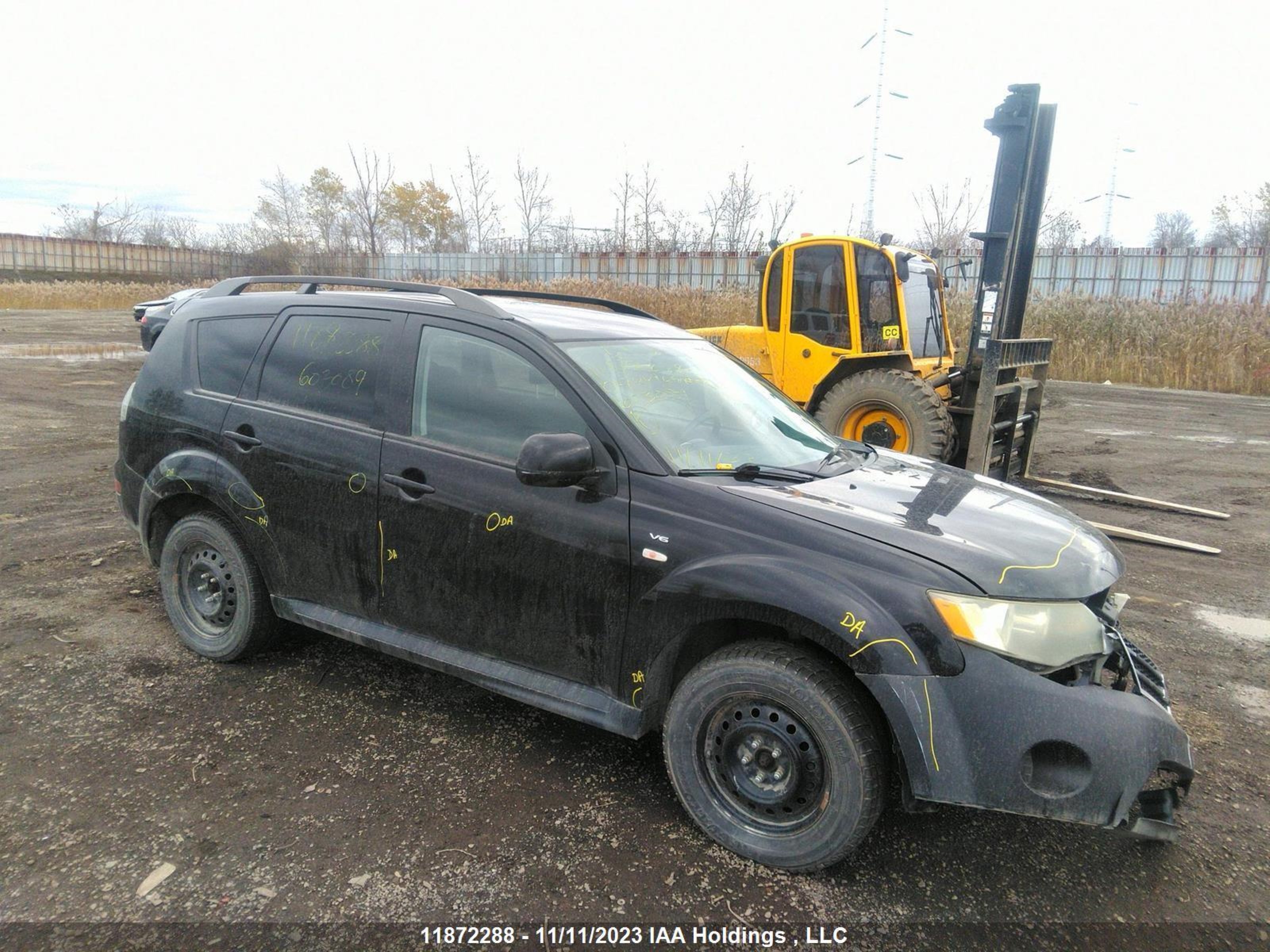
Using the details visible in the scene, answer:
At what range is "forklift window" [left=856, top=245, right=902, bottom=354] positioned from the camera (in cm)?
838

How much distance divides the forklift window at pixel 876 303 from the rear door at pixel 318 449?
5895 mm

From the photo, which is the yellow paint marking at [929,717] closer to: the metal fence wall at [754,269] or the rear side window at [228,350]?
the rear side window at [228,350]

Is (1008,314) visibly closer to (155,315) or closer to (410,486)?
(410,486)

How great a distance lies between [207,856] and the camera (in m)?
2.79

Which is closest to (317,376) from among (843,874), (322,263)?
(843,874)

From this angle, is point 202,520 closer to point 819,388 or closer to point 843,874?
point 843,874

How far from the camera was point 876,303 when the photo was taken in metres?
8.48

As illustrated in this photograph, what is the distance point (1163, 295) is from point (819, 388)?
60.5 ft

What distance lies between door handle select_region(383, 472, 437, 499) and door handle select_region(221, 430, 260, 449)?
2.75ft

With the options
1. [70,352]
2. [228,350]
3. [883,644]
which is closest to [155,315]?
[70,352]

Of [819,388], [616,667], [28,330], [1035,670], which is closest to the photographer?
[1035,670]

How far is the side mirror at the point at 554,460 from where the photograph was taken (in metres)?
2.91

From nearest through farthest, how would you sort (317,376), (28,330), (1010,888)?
(1010,888) → (317,376) → (28,330)

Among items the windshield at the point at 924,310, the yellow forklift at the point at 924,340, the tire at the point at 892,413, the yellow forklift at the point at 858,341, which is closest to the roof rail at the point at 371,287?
the yellow forklift at the point at 924,340
